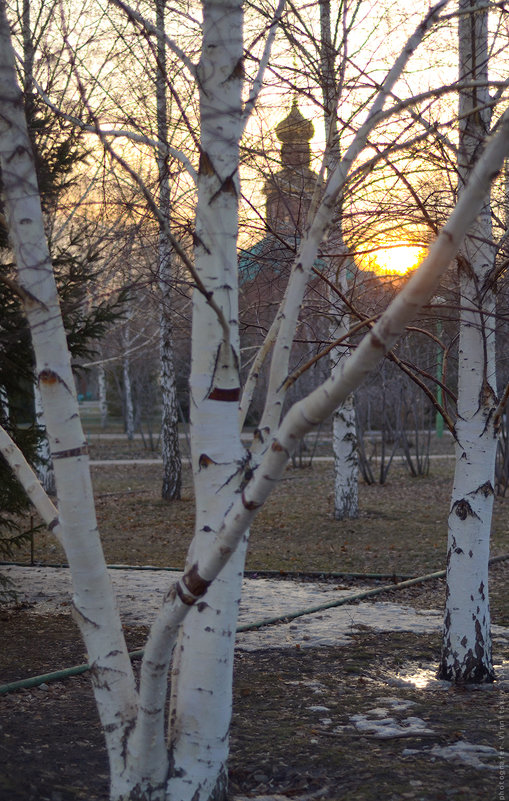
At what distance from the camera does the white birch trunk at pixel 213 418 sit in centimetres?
284

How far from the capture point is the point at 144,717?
103 inches

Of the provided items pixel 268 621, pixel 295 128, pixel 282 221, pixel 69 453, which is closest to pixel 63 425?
pixel 69 453

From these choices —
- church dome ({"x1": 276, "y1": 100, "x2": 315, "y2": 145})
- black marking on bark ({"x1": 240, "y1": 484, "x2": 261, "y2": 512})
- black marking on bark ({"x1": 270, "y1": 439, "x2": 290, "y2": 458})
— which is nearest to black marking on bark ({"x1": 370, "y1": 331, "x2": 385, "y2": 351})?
black marking on bark ({"x1": 270, "y1": 439, "x2": 290, "y2": 458})

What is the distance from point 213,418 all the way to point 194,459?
0.17 metres

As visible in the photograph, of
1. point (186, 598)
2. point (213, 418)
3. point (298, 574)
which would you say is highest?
point (213, 418)

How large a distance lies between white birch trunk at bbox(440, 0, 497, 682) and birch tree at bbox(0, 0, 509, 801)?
169 centimetres

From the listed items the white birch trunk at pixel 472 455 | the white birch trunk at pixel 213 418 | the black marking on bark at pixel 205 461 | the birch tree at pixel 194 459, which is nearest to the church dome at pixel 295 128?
the white birch trunk at pixel 472 455

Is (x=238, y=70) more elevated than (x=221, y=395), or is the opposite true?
(x=238, y=70)

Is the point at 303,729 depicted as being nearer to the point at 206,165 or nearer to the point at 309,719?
the point at 309,719

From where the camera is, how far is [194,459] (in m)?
2.92

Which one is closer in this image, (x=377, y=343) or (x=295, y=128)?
(x=377, y=343)

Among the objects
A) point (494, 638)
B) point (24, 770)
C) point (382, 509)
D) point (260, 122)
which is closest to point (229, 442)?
point (24, 770)

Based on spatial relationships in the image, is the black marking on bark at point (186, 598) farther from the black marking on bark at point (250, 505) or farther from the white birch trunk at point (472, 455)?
the white birch trunk at point (472, 455)

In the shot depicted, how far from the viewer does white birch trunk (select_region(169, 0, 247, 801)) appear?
284 cm
